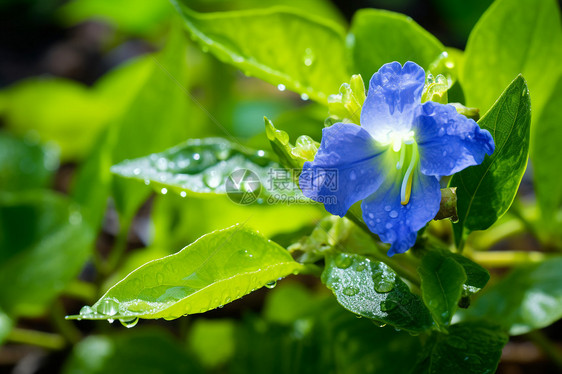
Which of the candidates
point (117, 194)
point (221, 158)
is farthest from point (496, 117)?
point (117, 194)

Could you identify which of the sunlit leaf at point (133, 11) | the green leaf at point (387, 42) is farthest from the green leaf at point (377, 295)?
the sunlit leaf at point (133, 11)

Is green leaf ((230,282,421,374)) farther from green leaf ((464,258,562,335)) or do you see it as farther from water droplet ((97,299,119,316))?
water droplet ((97,299,119,316))

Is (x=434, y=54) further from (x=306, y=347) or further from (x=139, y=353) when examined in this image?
(x=139, y=353)

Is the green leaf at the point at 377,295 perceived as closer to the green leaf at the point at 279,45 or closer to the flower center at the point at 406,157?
the flower center at the point at 406,157

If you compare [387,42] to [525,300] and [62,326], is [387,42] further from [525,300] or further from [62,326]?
[62,326]

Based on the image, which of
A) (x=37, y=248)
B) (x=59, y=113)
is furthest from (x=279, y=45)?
(x=59, y=113)

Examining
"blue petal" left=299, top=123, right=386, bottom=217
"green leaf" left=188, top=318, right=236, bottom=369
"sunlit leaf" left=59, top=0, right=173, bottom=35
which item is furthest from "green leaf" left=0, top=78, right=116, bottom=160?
"blue petal" left=299, top=123, right=386, bottom=217
